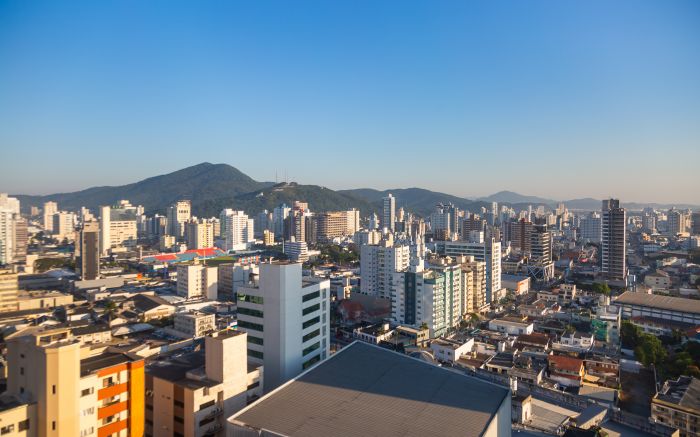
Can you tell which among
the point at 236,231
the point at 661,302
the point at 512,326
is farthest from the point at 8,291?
the point at 661,302

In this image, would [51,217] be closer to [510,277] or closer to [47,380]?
[510,277]

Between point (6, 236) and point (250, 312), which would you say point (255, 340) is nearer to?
point (250, 312)

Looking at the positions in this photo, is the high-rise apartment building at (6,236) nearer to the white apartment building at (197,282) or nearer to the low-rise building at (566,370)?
the white apartment building at (197,282)

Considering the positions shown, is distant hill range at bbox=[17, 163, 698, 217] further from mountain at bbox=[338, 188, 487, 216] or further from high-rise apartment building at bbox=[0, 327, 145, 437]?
high-rise apartment building at bbox=[0, 327, 145, 437]

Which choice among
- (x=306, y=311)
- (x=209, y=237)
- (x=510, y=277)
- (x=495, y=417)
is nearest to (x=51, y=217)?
(x=209, y=237)

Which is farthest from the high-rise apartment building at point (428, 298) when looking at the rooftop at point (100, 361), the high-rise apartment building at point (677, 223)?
the high-rise apartment building at point (677, 223)

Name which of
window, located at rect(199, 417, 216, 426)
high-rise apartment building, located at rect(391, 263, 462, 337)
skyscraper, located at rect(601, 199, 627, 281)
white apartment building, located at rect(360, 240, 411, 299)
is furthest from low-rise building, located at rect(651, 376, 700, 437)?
skyscraper, located at rect(601, 199, 627, 281)
